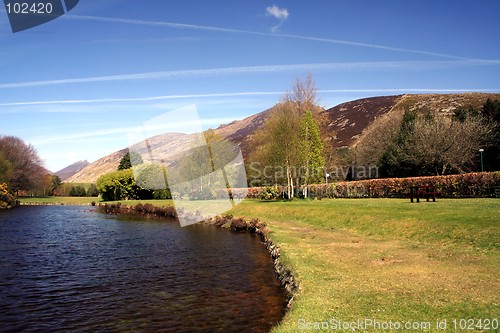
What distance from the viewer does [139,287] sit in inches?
570

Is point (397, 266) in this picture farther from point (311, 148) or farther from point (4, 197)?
point (4, 197)

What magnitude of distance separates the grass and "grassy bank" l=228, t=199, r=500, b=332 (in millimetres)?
21

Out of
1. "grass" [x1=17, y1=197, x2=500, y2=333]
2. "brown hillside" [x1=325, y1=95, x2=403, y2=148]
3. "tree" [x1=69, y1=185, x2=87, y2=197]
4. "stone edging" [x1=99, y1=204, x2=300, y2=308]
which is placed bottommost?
"stone edging" [x1=99, y1=204, x2=300, y2=308]

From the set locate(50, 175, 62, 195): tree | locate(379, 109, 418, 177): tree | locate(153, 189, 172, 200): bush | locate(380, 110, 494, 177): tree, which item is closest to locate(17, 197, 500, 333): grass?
locate(380, 110, 494, 177): tree

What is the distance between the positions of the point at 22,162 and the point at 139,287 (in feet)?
341

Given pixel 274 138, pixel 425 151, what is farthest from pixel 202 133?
pixel 425 151

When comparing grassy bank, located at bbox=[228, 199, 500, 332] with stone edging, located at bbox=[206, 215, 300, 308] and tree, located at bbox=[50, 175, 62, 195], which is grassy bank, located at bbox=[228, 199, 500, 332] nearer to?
stone edging, located at bbox=[206, 215, 300, 308]

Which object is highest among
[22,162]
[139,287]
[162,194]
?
[22,162]

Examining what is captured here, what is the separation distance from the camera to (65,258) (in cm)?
2102

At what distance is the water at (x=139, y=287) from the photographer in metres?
10.7

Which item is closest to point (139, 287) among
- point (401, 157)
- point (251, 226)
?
point (251, 226)

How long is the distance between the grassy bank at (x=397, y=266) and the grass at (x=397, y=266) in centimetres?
2

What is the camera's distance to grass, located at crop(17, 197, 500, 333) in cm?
848

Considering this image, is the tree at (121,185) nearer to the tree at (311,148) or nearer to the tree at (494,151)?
the tree at (311,148)
